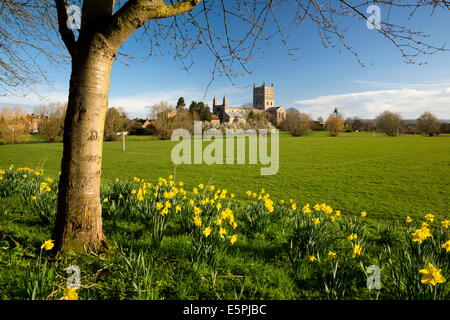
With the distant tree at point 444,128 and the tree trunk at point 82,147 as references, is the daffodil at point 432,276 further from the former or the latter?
the distant tree at point 444,128

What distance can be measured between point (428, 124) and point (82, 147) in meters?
104

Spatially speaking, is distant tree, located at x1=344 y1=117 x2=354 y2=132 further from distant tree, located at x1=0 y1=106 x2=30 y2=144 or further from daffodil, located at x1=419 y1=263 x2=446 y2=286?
daffodil, located at x1=419 y1=263 x2=446 y2=286

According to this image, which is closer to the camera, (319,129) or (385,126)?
(385,126)

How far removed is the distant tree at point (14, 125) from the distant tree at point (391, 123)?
328 ft

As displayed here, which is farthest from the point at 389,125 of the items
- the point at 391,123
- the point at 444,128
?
the point at 444,128

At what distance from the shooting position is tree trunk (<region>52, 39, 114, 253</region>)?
2.59 m

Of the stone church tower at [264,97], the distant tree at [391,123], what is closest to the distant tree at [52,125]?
the distant tree at [391,123]

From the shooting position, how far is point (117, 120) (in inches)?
2158

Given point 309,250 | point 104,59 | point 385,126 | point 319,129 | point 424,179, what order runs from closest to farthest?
point 104,59 < point 309,250 < point 424,179 < point 385,126 < point 319,129

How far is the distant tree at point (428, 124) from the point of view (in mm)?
81625

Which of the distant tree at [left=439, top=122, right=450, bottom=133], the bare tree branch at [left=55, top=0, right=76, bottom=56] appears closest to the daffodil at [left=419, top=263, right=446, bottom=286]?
the bare tree branch at [left=55, top=0, right=76, bottom=56]

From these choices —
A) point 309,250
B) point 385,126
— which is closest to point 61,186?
point 309,250
